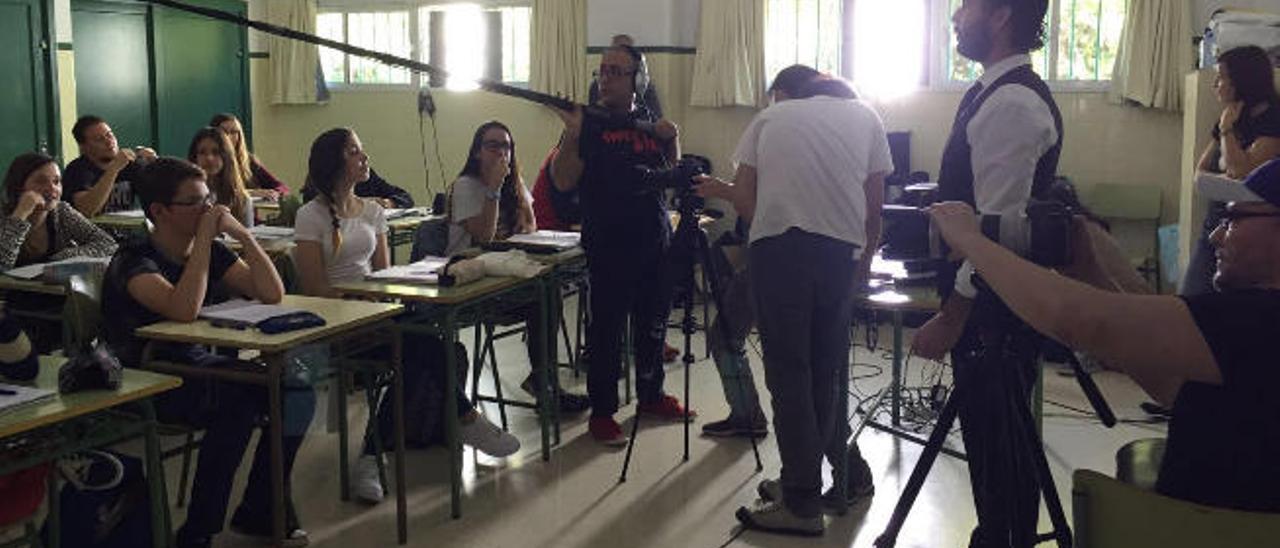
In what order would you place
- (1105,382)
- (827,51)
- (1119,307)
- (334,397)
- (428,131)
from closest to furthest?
(1119,307) → (334,397) → (1105,382) → (827,51) → (428,131)

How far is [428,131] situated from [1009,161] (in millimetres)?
6885

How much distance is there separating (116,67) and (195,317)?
577 cm

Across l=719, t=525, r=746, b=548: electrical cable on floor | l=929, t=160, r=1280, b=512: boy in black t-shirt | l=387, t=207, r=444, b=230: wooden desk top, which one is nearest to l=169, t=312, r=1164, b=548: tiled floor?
l=719, t=525, r=746, b=548: electrical cable on floor

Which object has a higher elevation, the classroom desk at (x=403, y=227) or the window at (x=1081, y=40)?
the window at (x=1081, y=40)

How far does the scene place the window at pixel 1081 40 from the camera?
272 inches

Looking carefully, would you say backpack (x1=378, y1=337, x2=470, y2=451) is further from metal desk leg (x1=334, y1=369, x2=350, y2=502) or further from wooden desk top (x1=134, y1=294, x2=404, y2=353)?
wooden desk top (x1=134, y1=294, x2=404, y2=353)

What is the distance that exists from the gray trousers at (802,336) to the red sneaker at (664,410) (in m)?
1.25

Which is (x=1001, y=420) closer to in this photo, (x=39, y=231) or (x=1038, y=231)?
(x=1038, y=231)

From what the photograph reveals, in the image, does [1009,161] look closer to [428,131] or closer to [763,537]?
[763,537]

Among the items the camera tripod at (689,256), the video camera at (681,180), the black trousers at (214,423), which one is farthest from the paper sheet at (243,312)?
the camera tripod at (689,256)

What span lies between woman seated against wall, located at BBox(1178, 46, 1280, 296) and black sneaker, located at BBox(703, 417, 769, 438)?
1.63 metres

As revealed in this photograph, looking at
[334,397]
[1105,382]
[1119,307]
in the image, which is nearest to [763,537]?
[334,397]

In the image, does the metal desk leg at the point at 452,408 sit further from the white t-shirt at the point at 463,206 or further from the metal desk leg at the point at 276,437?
the white t-shirt at the point at 463,206

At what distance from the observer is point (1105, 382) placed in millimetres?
5184
